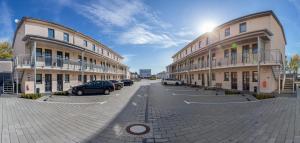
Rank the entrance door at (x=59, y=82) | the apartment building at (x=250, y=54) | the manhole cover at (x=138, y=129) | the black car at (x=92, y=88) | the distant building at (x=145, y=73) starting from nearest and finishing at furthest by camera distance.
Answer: the manhole cover at (x=138, y=129), the apartment building at (x=250, y=54), the black car at (x=92, y=88), the entrance door at (x=59, y=82), the distant building at (x=145, y=73)

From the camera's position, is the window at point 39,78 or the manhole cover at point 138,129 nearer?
the manhole cover at point 138,129

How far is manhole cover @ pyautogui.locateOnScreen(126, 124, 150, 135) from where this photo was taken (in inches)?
216

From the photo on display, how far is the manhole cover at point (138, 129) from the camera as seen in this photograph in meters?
5.49

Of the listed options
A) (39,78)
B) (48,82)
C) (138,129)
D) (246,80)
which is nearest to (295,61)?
(246,80)

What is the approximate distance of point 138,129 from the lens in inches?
228

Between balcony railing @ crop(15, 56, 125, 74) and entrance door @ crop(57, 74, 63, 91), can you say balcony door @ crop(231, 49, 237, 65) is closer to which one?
balcony railing @ crop(15, 56, 125, 74)

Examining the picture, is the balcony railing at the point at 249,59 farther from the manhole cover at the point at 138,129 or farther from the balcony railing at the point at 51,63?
the balcony railing at the point at 51,63

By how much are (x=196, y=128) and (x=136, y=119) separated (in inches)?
104

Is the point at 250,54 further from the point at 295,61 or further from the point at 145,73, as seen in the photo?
the point at 145,73

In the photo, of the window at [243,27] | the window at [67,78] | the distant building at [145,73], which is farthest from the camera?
the distant building at [145,73]

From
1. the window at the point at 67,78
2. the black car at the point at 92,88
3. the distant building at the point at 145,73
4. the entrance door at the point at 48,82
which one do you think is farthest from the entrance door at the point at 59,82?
the distant building at the point at 145,73

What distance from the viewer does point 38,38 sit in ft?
52.0

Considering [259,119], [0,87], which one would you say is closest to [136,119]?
[259,119]

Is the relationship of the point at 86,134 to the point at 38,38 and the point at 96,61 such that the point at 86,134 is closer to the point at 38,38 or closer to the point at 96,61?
the point at 38,38
